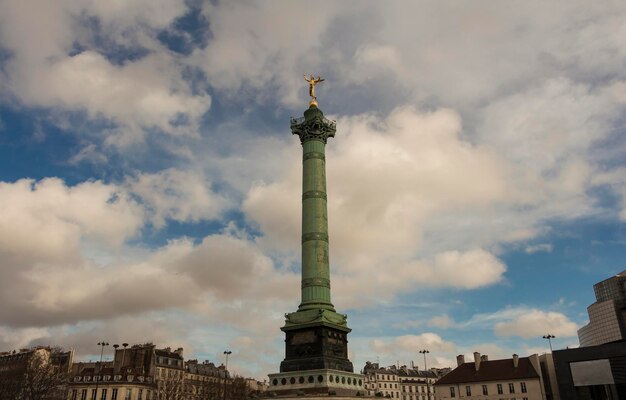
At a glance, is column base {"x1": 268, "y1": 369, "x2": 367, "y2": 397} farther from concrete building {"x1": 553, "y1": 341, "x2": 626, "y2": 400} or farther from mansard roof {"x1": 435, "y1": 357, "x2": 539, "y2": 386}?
mansard roof {"x1": 435, "y1": 357, "x2": 539, "y2": 386}

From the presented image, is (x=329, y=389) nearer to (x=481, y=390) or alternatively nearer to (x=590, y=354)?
(x=590, y=354)

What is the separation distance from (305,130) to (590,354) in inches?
1383

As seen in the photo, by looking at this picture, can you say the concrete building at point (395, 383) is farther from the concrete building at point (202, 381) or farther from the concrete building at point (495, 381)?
the concrete building at point (495, 381)

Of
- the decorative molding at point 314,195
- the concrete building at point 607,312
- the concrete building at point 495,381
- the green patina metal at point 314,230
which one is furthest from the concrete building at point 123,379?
the concrete building at point 607,312

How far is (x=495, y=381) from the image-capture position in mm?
69812

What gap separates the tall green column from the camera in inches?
1623

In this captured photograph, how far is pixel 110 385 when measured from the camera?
257ft

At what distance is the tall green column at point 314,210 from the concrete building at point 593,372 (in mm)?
27566

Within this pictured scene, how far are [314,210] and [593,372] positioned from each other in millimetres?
31965

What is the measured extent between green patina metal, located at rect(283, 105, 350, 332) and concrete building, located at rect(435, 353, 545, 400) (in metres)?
38.2

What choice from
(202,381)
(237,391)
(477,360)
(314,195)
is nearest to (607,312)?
(477,360)

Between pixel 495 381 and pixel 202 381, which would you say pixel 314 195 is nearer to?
pixel 495 381

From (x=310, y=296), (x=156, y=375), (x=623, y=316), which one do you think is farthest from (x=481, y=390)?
(x=623, y=316)

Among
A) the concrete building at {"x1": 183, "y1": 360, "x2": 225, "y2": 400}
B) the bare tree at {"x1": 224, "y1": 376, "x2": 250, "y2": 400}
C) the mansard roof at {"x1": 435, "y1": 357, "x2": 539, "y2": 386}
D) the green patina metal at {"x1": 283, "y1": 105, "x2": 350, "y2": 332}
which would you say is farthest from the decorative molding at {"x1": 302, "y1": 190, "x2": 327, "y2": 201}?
the bare tree at {"x1": 224, "y1": 376, "x2": 250, "y2": 400}
